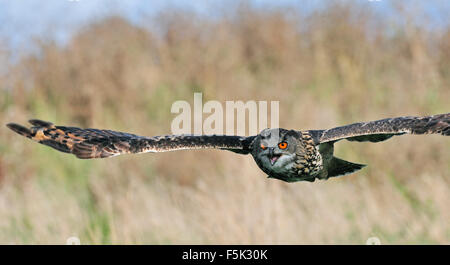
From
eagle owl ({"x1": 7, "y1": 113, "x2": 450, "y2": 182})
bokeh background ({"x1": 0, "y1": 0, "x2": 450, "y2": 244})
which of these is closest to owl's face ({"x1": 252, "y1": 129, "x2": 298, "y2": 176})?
eagle owl ({"x1": 7, "y1": 113, "x2": 450, "y2": 182})

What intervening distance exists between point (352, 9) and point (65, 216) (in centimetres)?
439

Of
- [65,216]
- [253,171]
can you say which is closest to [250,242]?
[253,171]

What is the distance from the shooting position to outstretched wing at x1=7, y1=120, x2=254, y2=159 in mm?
2639

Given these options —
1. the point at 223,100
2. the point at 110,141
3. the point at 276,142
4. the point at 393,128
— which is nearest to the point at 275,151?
the point at 276,142

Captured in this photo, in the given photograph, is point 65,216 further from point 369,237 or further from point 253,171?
point 369,237

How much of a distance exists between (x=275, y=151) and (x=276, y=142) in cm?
4

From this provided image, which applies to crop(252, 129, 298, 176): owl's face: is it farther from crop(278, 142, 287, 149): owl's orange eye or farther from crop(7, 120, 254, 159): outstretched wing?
crop(7, 120, 254, 159): outstretched wing

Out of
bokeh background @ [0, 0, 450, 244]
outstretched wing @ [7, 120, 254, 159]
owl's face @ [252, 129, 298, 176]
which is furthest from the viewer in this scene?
bokeh background @ [0, 0, 450, 244]

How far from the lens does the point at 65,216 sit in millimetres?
6191

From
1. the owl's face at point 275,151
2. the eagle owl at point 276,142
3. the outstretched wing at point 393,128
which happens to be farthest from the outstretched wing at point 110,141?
the outstretched wing at point 393,128

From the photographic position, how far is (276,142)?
2.43 metres

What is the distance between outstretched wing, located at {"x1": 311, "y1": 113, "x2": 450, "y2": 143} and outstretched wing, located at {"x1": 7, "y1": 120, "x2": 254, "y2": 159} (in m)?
0.37

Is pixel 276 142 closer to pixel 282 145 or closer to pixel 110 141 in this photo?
pixel 282 145

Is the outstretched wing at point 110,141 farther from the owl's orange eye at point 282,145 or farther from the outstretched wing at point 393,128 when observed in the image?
the outstretched wing at point 393,128
